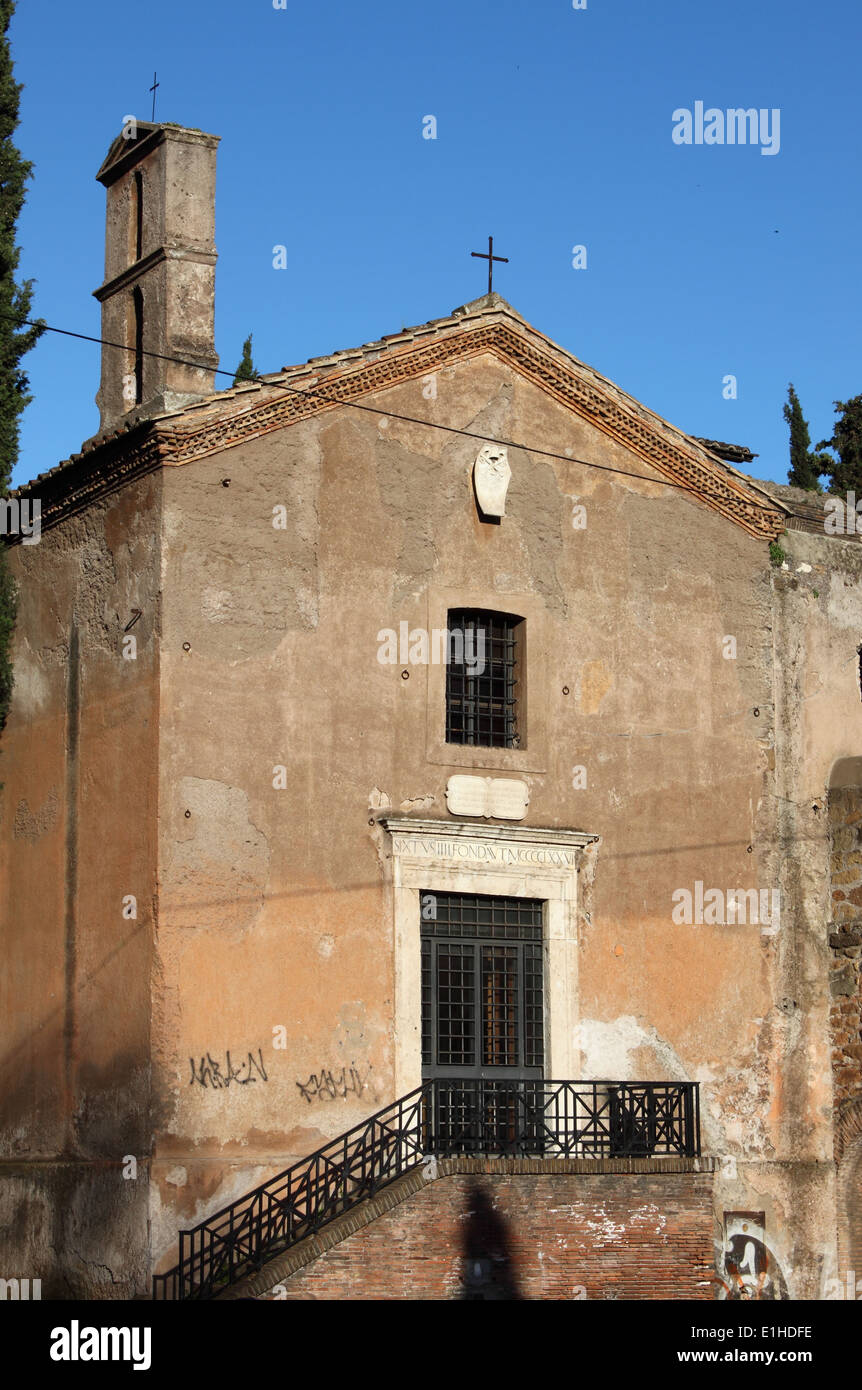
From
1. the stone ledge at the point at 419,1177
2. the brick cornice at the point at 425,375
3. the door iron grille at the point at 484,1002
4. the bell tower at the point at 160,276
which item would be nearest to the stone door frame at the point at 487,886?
the door iron grille at the point at 484,1002

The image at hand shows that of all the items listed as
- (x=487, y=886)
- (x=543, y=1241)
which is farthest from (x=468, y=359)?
(x=543, y=1241)

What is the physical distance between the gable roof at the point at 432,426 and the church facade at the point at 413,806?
0.04 meters

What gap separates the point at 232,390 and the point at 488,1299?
9.40 m

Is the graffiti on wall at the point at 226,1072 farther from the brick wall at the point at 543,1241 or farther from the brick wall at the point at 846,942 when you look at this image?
the brick wall at the point at 846,942

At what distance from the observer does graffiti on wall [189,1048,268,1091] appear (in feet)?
62.3

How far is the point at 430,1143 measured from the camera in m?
19.0

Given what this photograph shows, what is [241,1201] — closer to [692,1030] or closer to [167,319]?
[692,1030]

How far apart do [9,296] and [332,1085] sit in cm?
1035

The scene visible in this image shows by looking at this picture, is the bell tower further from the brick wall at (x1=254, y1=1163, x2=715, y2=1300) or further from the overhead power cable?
the brick wall at (x1=254, y1=1163, x2=715, y2=1300)

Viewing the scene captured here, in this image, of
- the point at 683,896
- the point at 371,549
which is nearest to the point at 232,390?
the point at 371,549

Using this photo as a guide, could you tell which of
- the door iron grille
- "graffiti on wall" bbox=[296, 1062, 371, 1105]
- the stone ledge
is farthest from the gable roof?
the stone ledge

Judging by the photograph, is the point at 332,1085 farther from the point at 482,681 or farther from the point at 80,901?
the point at 482,681

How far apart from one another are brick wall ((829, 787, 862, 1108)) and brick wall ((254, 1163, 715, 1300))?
4652 mm
